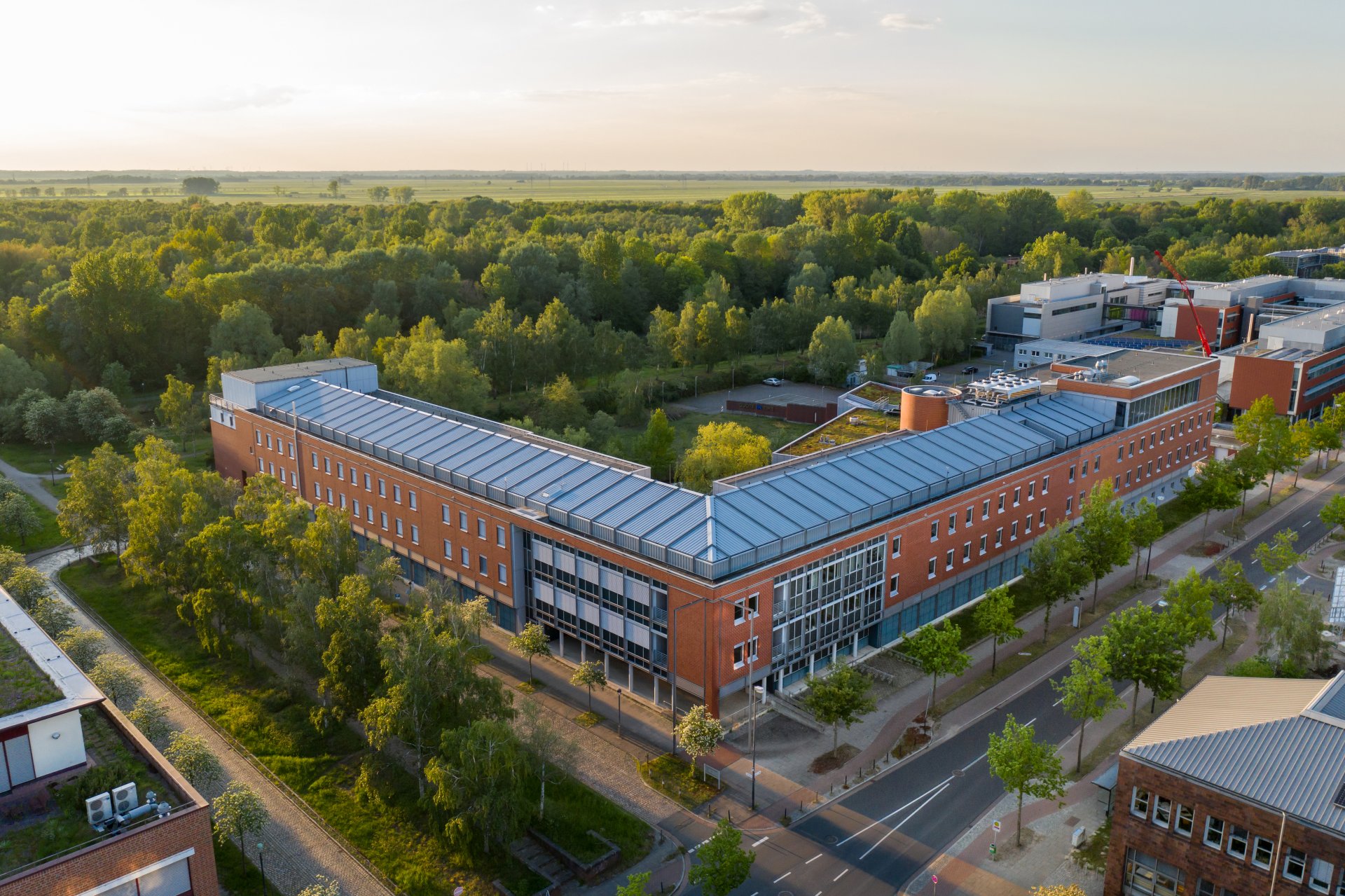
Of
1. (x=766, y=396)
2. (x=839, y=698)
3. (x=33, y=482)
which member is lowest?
(x=33, y=482)

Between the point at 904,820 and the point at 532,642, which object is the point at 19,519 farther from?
the point at 904,820

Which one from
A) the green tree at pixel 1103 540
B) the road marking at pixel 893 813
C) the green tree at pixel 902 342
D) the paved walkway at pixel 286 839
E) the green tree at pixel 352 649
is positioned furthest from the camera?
the green tree at pixel 902 342

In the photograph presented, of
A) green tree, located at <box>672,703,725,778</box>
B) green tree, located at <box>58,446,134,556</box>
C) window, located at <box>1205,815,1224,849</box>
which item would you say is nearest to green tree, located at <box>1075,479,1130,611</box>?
window, located at <box>1205,815,1224,849</box>

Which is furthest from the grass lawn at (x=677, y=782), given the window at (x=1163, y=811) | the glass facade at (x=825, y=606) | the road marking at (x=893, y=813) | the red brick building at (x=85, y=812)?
the red brick building at (x=85, y=812)

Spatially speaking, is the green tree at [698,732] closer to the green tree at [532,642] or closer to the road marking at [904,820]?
the road marking at [904,820]

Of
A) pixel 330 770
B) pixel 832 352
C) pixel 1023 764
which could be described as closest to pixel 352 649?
pixel 330 770

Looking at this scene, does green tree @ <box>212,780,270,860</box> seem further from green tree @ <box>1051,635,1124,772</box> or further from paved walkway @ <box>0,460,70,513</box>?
paved walkway @ <box>0,460,70,513</box>

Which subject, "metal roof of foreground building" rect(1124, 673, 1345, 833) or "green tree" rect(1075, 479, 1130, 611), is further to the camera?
"green tree" rect(1075, 479, 1130, 611)
